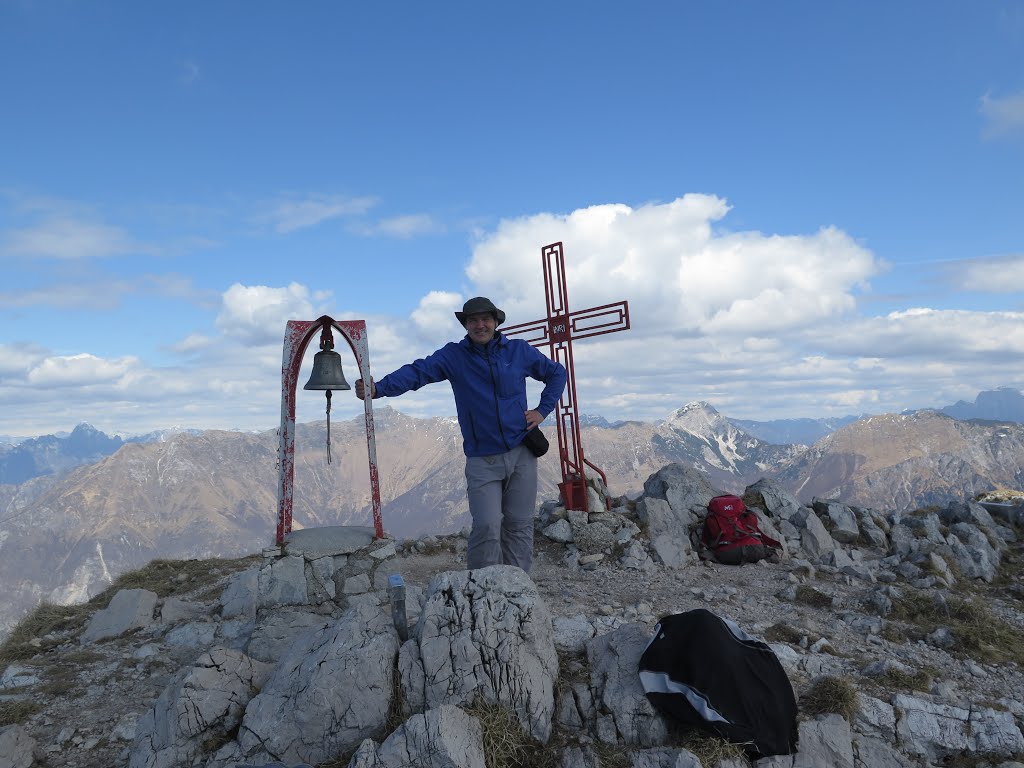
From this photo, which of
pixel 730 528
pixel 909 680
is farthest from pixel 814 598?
pixel 909 680

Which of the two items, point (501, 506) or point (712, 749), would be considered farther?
point (501, 506)

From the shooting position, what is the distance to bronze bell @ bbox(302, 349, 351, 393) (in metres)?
9.21

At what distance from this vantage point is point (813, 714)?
570 cm

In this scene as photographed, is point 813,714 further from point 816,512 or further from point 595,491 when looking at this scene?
point 816,512

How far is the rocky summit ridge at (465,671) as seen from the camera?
17.4 ft

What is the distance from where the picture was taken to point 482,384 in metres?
7.86

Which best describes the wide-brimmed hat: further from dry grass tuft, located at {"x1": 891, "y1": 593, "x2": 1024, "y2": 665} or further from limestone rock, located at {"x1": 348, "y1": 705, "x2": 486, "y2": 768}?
dry grass tuft, located at {"x1": 891, "y1": 593, "x2": 1024, "y2": 665}

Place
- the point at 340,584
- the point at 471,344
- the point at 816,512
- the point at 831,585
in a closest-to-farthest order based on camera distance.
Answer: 1. the point at 471,344
2. the point at 340,584
3. the point at 831,585
4. the point at 816,512

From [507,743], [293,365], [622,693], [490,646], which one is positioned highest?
[293,365]

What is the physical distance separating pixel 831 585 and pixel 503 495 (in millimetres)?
6874

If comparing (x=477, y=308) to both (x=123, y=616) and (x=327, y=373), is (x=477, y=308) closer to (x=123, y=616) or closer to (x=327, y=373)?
(x=327, y=373)

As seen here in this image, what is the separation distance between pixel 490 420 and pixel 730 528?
758 centimetres

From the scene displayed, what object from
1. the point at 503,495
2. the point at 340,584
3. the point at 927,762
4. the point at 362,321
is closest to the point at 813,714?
the point at 927,762

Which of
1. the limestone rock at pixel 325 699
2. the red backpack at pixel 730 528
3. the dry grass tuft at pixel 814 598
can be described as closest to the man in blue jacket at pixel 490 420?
the limestone rock at pixel 325 699
